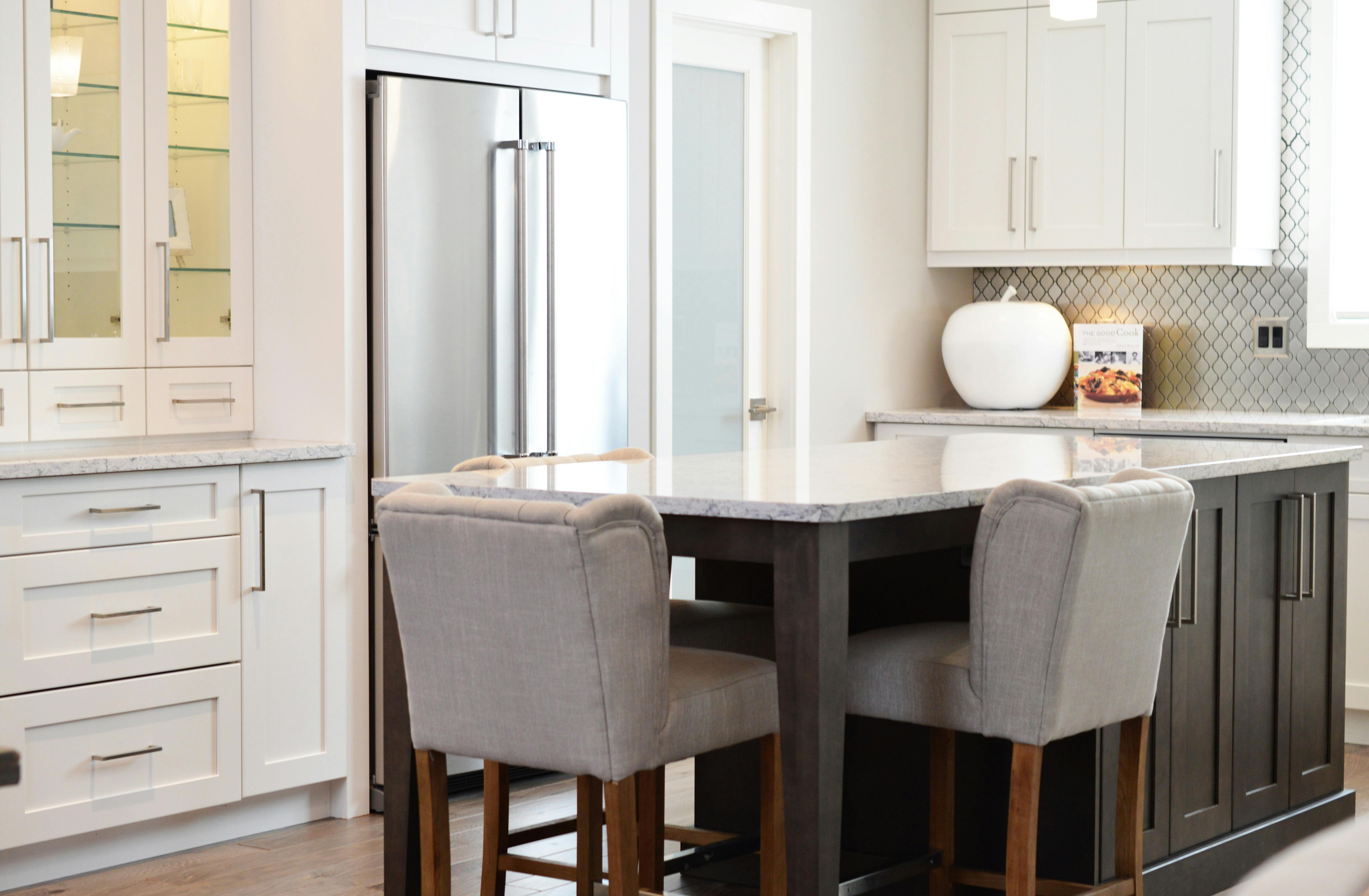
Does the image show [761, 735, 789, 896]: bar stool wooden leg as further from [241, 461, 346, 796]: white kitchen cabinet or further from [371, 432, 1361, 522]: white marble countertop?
[241, 461, 346, 796]: white kitchen cabinet

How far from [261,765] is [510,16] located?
6.26ft

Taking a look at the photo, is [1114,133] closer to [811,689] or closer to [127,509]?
[127,509]

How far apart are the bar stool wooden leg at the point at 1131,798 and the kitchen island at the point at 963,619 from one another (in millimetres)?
102

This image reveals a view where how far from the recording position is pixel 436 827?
2367 mm

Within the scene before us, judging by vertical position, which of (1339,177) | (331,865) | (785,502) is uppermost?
(1339,177)

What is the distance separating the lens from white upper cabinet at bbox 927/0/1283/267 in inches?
195

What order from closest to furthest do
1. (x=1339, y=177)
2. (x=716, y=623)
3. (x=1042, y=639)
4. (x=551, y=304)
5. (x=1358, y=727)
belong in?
(x=1042, y=639) < (x=716, y=623) < (x=551, y=304) < (x=1358, y=727) < (x=1339, y=177)

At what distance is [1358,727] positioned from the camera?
4.57 metres

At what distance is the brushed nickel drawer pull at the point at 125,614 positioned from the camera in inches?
128

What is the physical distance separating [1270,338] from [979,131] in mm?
1190

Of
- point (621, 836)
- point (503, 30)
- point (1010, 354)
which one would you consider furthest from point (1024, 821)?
point (1010, 354)

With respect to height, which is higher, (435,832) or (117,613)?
(117,613)

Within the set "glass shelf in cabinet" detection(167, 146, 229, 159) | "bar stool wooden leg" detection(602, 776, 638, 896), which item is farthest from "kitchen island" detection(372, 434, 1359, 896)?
"glass shelf in cabinet" detection(167, 146, 229, 159)

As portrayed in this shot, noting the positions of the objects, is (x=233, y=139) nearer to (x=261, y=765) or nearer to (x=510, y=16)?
(x=510, y=16)
